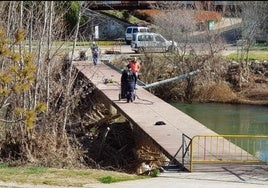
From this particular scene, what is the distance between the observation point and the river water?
2902 cm

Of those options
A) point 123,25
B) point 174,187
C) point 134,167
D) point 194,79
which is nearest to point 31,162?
point 134,167

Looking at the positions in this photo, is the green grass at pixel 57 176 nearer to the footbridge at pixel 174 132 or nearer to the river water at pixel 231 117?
the footbridge at pixel 174 132

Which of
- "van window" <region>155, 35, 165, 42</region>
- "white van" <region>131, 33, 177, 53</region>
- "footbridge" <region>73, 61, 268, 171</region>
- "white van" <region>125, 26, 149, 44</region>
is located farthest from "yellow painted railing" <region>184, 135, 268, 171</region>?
"white van" <region>125, 26, 149, 44</region>

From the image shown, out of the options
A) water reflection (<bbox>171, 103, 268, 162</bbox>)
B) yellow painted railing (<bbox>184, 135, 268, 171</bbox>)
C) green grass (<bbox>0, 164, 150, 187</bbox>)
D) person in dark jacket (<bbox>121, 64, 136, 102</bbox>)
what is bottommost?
water reflection (<bbox>171, 103, 268, 162</bbox>)

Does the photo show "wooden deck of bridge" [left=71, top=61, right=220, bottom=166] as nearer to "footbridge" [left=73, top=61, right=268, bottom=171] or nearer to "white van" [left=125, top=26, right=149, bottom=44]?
"footbridge" [left=73, top=61, right=268, bottom=171]

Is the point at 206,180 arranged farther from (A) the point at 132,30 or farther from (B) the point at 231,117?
(A) the point at 132,30

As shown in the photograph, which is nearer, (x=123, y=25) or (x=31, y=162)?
(x=31, y=162)

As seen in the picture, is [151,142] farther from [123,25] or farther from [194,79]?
[123,25]

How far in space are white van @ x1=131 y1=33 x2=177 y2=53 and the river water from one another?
3753 millimetres

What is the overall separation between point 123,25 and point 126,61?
19391mm

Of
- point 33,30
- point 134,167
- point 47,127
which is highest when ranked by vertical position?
point 33,30

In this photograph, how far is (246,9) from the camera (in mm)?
36562

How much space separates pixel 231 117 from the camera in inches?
1288

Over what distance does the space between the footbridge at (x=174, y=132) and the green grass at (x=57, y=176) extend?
5.85 feet
